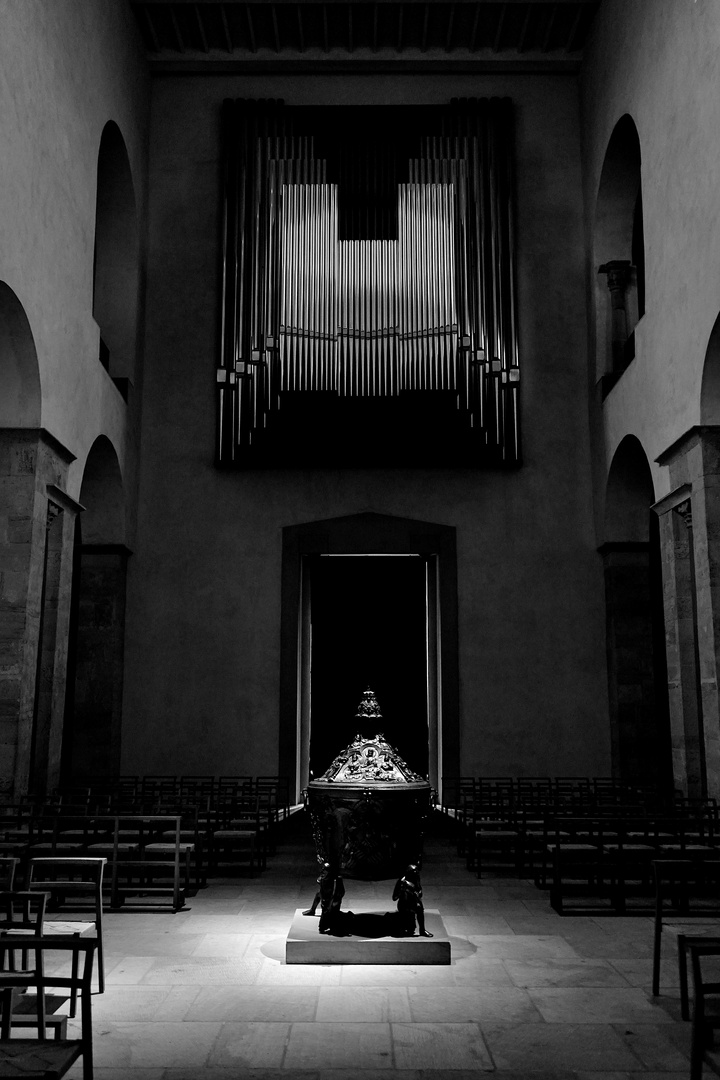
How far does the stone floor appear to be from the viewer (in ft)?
13.2

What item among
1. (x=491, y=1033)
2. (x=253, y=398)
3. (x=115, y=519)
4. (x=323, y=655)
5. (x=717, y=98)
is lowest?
(x=491, y=1033)

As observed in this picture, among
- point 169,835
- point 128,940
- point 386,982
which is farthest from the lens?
point 169,835

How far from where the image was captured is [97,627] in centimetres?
1359

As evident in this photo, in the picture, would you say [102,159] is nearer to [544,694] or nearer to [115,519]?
[115,519]

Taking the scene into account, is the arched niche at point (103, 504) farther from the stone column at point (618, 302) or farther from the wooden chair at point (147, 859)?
the stone column at point (618, 302)

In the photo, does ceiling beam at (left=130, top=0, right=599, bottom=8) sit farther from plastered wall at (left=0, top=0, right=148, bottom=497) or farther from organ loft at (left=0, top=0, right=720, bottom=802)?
plastered wall at (left=0, top=0, right=148, bottom=497)

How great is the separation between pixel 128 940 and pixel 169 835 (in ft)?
7.08

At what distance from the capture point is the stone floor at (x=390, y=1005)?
158 inches

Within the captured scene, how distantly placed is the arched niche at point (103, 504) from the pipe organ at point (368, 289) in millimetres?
1552

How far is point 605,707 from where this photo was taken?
13836 mm

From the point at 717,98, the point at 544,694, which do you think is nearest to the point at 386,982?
the point at 717,98

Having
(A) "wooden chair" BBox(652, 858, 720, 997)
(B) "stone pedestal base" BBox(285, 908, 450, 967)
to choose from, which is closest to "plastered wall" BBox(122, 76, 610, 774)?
(A) "wooden chair" BBox(652, 858, 720, 997)

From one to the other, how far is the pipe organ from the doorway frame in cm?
95

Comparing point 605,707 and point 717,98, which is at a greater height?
point 717,98
